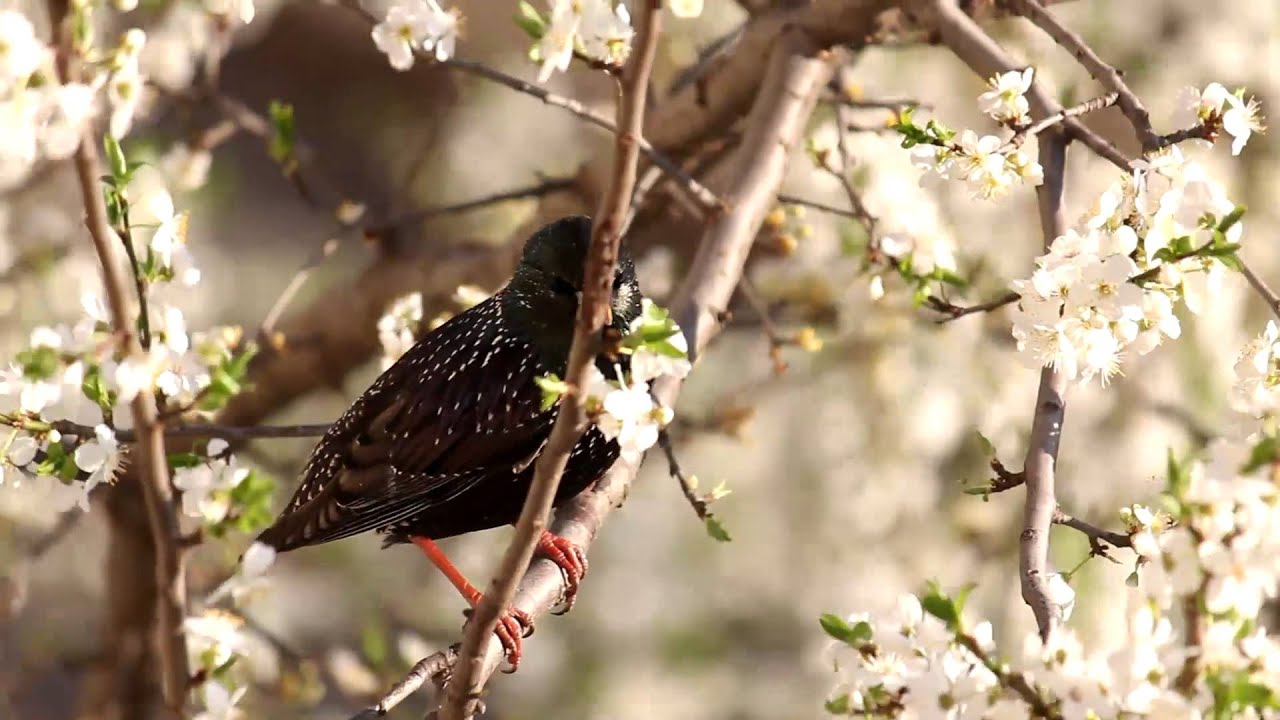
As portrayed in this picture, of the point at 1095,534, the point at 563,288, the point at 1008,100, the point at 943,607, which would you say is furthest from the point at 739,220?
the point at 943,607

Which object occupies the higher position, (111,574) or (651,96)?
(651,96)

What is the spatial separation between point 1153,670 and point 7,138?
4.18 ft

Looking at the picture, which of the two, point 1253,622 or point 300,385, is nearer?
point 1253,622

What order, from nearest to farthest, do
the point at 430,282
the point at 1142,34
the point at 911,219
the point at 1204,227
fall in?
the point at 1204,227, the point at 911,219, the point at 430,282, the point at 1142,34

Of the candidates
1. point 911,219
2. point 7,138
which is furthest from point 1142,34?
point 7,138

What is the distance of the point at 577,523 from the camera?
292cm

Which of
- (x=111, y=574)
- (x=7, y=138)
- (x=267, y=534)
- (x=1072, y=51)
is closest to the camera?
(x=7, y=138)

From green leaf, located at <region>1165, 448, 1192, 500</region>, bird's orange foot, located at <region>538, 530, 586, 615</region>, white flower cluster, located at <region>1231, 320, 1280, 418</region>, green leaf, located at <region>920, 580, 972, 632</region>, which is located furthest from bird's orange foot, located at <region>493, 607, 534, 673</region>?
green leaf, located at <region>1165, 448, 1192, 500</region>

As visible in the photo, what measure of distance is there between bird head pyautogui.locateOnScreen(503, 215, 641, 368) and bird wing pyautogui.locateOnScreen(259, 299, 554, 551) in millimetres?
51

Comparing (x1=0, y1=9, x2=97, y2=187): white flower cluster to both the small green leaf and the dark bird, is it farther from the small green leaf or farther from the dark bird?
the dark bird

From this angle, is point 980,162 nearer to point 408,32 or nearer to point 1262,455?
point 1262,455

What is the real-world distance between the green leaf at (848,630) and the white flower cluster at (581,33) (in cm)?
73

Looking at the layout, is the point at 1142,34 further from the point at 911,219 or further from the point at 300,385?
the point at 300,385

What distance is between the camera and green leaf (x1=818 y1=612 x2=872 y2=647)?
172 centimetres
